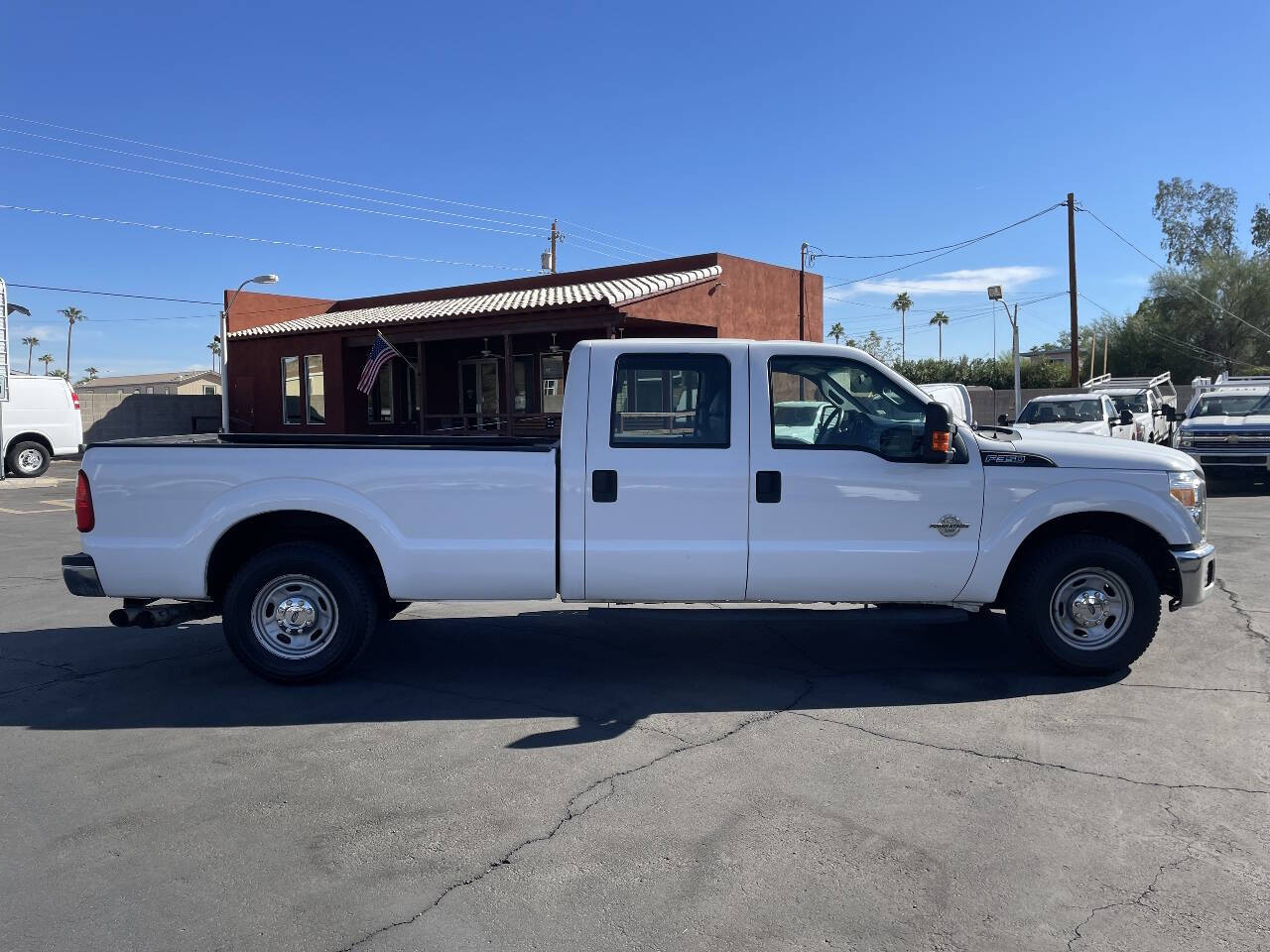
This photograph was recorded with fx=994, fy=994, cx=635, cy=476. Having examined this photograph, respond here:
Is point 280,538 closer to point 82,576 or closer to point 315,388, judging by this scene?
point 82,576

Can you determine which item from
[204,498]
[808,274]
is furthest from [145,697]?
[808,274]

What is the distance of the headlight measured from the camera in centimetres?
569

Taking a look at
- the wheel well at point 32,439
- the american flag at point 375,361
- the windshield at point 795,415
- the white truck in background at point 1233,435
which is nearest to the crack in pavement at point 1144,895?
the windshield at point 795,415

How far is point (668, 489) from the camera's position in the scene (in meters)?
5.54

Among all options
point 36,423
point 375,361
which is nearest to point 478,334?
point 375,361

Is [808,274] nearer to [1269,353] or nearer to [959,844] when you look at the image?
[959,844]

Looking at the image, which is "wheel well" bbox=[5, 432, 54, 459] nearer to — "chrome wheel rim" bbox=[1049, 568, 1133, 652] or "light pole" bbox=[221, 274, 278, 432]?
"light pole" bbox=[221, 274, 278, 432]

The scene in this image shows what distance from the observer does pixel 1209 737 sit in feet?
16.1

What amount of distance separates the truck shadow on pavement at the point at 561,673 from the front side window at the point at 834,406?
1.04 m

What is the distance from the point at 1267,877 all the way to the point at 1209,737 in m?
1.54

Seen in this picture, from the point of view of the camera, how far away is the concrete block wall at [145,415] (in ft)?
106

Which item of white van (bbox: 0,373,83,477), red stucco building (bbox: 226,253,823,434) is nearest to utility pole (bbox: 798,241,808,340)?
red stucco building (bbox: 226,253,823,434)

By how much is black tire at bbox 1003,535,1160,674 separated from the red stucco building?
1385 cm

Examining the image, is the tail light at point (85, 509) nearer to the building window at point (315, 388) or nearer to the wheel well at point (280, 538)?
the wheel well at point (280, 538)
